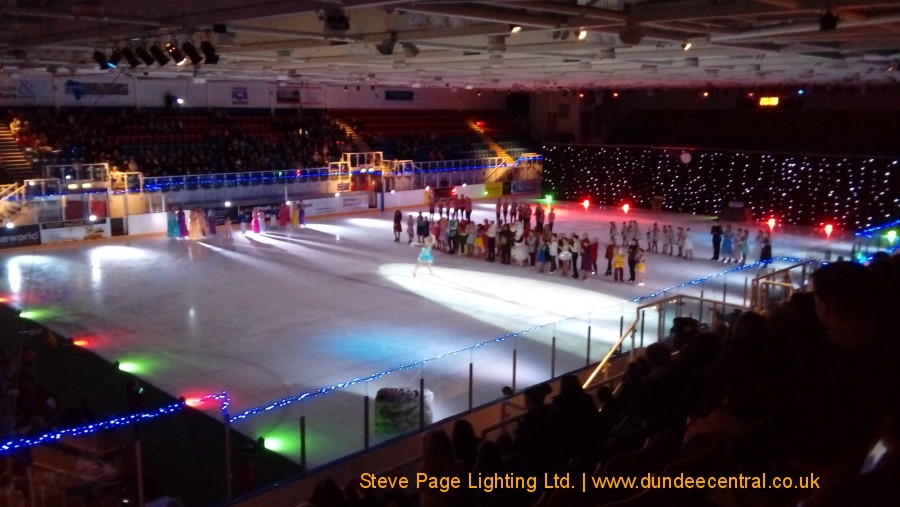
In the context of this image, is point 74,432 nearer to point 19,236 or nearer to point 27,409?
point 27,409

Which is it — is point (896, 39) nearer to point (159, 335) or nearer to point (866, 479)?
point (866, 479)

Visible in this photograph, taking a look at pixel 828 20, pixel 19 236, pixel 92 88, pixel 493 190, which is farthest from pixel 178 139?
pixel 828 20

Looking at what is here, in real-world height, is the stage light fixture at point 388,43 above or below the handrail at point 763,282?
above

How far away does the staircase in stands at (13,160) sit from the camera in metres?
22.8

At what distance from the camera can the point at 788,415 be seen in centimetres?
285

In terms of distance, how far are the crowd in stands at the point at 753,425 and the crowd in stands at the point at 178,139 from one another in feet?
74.5

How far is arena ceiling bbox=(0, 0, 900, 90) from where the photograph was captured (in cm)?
732

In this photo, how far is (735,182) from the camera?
89.3ft

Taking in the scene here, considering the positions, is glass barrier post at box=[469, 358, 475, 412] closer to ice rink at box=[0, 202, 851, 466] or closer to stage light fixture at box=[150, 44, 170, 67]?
ice rink at box=[0, 202, 851, 466]

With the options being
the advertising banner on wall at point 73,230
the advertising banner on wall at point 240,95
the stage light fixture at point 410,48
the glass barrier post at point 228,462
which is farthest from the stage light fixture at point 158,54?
the advertising banner on wall at point 240,95

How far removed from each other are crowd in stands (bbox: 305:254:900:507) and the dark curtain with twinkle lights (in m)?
22.5

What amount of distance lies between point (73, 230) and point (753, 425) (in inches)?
822

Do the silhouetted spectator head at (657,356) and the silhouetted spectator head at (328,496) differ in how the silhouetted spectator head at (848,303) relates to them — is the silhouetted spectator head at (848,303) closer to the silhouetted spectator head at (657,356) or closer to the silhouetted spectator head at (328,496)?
the silhouetted spectator head at (657,356)

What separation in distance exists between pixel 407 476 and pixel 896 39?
28.4ft
